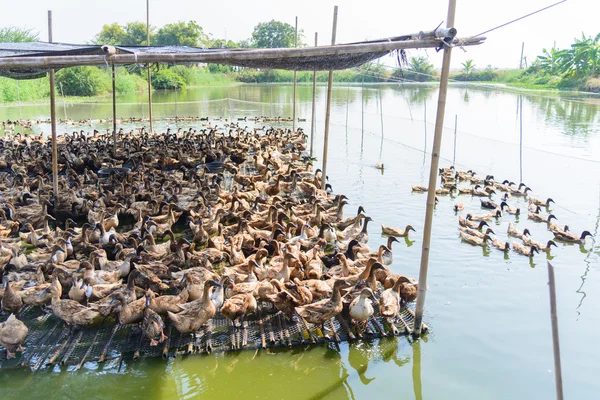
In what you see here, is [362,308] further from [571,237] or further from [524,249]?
[571,237]

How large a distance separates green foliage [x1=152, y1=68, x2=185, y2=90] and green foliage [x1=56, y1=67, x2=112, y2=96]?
32.9 ft

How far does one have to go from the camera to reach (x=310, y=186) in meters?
14.8

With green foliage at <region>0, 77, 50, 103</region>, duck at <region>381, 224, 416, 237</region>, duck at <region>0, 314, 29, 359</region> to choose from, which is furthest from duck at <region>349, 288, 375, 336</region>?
green foliage at <region>0, 77, 50, 103</region>

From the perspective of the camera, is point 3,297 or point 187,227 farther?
point 187,227

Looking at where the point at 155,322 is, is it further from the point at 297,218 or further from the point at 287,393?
the point at 297,218

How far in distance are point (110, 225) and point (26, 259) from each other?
2.21 metres

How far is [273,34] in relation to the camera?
99062 mm

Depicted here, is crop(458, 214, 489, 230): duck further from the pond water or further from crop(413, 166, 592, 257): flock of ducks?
the pond water

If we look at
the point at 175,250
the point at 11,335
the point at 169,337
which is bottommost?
the point at 169,337

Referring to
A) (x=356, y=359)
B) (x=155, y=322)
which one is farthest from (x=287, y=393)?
(x=155, y=322)

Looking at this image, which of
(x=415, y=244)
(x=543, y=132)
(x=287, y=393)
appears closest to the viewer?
(x=287, y=393)

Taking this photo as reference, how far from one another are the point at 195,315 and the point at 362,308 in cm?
250

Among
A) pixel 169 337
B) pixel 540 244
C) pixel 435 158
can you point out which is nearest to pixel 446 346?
pixel 435 158

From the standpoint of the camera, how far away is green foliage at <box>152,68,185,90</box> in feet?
193
